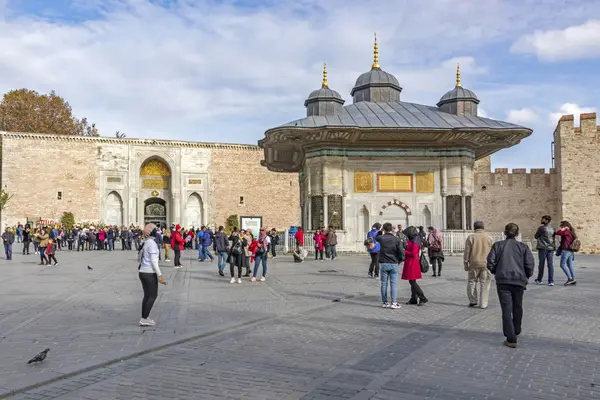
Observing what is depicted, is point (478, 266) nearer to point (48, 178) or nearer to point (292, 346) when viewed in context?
point (292, 346)

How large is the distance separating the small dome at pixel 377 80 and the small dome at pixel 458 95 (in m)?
3.49

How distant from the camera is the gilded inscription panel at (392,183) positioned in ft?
89.0

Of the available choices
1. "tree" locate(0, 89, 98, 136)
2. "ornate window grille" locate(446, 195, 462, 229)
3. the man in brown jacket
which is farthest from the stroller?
"tree" locate(0, 89, 98, 136)

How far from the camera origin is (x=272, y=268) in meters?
19.5

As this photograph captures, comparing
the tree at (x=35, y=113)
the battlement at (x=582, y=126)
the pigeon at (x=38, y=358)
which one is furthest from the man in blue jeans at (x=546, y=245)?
the tree at (x=35, y=113)

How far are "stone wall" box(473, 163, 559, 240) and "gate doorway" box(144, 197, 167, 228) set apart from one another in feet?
89.2

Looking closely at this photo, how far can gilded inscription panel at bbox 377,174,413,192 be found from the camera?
2714cm

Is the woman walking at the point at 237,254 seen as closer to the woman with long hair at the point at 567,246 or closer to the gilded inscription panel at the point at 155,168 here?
the woman with long hair at the point at 567,246

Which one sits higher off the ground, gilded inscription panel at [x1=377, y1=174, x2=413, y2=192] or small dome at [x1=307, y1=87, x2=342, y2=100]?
small dome at [x1=307, y1=87, x2=342, y2=100]

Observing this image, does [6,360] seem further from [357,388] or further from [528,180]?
[528,180]

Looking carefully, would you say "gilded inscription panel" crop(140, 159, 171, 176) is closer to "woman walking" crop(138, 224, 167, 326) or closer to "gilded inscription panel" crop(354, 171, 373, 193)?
"gilded inscription panel" crop(354, 171, 373, 193)

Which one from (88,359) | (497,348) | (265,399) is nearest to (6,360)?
(88,359)

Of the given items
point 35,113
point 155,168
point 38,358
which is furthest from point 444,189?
point 35,113

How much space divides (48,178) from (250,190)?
17397 millimetres
